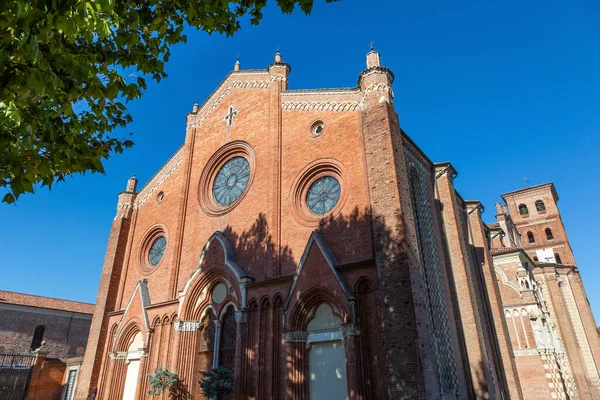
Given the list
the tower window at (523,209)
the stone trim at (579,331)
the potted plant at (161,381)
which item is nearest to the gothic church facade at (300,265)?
the potted plant at (161,381)

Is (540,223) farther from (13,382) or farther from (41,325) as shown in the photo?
(13,382)

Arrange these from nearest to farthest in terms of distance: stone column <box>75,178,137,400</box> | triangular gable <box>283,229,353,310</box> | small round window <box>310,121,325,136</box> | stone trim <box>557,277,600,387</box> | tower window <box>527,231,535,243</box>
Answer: triangular gable <box>283,229,353,310</box> < small round window <box>310,121,325,136</box> < stone column <box>75,178,137,400</box> < stone trim <box>557,277,600,387</box> < tower window <box>527,231,535,243</box>

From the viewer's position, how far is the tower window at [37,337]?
2932 cm

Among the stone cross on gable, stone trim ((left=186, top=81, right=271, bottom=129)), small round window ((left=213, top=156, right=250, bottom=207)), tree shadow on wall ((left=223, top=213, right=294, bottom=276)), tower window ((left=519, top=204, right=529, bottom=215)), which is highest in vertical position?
tower window ((left=519, top=204, right=529, bottom=215))

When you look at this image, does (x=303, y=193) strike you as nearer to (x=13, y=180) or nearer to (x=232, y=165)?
(x=232, y=165)

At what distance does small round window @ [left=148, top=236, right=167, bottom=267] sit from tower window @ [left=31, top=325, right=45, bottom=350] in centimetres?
1621

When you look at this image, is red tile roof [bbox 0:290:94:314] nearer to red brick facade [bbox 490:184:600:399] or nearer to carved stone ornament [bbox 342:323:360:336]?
carved stone ornament [bbox 342:323:360:336]

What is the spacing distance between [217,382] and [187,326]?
11.1 feet

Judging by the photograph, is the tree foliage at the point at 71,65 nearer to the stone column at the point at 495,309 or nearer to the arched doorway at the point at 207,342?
the arched doorway at the point at 207,342

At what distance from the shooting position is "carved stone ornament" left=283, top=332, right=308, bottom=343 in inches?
501

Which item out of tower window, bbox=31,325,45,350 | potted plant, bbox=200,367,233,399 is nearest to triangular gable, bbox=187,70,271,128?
potted plant, bbox=200,367,233,399

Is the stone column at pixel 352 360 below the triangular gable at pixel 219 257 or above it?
below

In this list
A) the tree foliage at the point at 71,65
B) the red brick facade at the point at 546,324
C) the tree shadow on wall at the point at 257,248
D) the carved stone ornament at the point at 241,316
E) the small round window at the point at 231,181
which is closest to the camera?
the tree foliage at the point at 71,65

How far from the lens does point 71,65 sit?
4.72 m
